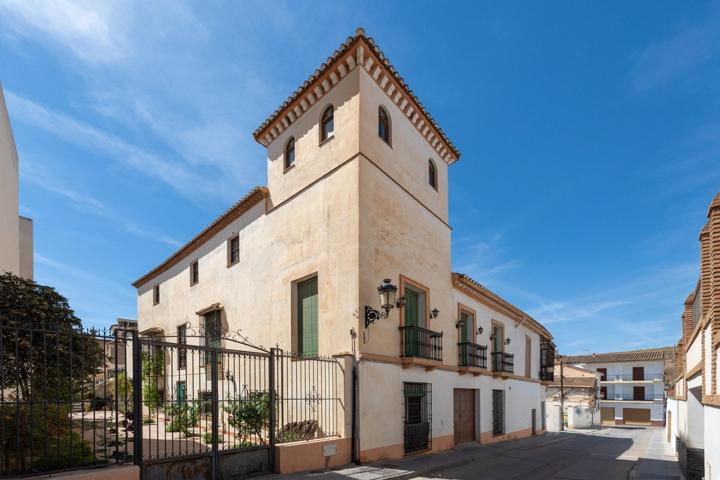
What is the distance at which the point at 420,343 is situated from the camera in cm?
1166

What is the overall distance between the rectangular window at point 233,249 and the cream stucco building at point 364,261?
49 millimetres

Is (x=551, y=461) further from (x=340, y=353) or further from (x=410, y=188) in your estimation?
(x=410, y=188)

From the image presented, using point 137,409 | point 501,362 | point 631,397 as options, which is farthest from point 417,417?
point 631,397

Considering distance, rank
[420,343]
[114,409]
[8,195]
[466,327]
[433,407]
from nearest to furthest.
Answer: [114,409], [420,343], [433,407], [8,195], [466,327]

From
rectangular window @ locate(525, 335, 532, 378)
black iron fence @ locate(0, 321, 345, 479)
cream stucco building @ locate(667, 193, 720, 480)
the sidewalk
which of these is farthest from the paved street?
rectangular window @ locate(525, 335, 532, 378)

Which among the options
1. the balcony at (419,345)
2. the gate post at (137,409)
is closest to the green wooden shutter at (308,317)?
the balcony at (419,345)

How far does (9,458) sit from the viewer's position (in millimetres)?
5496

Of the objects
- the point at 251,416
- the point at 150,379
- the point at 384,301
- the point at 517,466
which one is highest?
the point at 384,301

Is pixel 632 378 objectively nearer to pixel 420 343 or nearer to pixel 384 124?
pixel 420 343

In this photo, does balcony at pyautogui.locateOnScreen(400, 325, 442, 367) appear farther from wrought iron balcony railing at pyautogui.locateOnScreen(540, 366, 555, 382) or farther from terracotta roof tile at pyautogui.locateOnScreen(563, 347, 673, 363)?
terracotta roof tile at pyautogui.locateOnScreen(563, 347, 673, 363)

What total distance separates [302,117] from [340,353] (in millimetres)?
6760

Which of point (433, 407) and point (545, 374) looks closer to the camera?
point (433, 407)

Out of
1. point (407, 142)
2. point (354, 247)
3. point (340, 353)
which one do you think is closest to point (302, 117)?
point (407, 142)

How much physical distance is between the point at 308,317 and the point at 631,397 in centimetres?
4803
